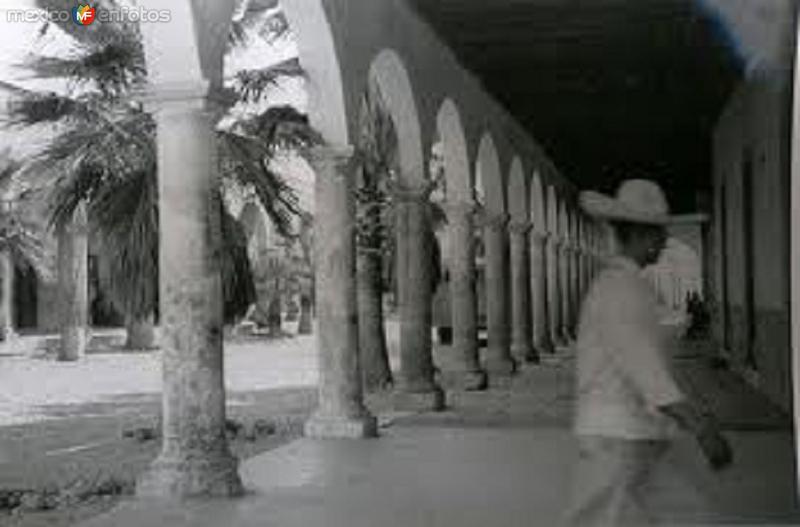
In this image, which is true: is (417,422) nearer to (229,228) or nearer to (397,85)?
(229,228)

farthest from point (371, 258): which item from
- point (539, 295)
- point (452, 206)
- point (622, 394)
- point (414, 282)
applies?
point (622, 394)

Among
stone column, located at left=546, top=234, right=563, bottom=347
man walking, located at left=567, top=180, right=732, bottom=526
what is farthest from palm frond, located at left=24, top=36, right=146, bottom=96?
stone column, located at left=546, top=234, right=563, bottom=347

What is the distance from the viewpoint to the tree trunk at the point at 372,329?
1545cm

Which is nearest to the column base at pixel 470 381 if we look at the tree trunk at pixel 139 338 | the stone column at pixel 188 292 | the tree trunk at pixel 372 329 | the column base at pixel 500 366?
the tree trunk at pixel 372 329

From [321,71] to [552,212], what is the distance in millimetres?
16707

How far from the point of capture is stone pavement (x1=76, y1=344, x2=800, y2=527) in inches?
259

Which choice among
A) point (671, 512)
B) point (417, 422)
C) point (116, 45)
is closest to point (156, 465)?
point (671, 512)

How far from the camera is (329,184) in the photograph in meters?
10.1

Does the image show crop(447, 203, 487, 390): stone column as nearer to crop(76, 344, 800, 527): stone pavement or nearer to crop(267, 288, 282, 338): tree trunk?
crop(76, 344, 800, 527): stone pavement

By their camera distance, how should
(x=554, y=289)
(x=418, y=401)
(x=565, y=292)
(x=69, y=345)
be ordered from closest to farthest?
(x=418, y=401) < (x=69, y=345) < (x=554, y=289) < (x=565, y=292)

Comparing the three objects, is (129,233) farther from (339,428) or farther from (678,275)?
(678,275)

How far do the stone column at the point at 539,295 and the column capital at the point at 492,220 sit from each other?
5.26 m

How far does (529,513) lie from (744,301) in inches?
370

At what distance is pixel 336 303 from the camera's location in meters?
10.1
